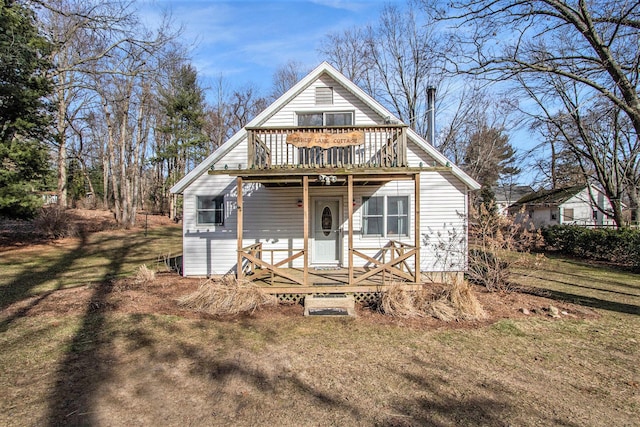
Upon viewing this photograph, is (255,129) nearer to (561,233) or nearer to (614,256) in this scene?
(614,256)

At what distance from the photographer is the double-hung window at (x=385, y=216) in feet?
34.5

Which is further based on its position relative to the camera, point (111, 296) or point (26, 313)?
point (111, 296)

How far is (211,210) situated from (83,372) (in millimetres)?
6430

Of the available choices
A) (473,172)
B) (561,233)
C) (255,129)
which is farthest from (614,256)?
(255,129)

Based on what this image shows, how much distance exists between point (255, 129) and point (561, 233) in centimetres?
1725

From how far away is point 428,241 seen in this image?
10367 mm

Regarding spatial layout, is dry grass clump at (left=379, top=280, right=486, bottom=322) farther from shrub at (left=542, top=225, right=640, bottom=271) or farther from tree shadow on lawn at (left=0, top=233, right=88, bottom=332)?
shrub at (left=542, top=225, right=640, bottom=271)

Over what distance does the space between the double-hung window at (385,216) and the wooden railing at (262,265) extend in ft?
7.95

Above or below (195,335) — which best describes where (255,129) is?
above

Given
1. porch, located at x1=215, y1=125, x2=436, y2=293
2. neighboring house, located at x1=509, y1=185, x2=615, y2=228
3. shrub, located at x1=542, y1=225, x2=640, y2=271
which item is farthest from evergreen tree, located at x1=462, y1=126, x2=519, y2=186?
porch, located at x1=215, y1=125, x2=436, y2=293

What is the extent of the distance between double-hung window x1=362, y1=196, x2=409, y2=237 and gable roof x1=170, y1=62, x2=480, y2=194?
64.3 inches

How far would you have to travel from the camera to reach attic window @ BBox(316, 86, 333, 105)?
10688 mm

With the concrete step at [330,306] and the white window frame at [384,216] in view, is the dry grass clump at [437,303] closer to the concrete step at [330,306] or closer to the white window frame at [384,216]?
the concrete step at [330,306]

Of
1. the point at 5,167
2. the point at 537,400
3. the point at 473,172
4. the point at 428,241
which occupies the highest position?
the point at 473,172
